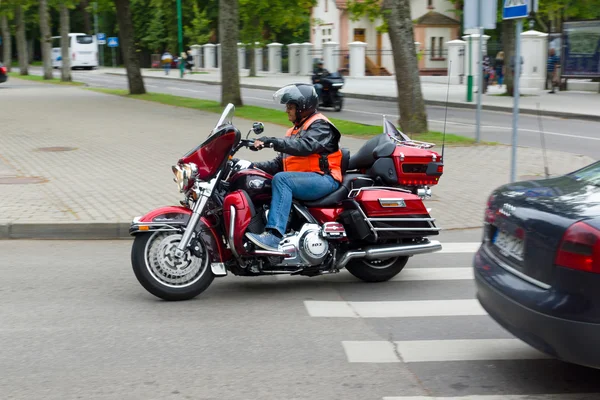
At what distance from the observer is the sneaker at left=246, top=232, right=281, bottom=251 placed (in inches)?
249

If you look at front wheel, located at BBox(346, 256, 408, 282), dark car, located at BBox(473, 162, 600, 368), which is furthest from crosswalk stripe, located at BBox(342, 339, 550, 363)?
front wheel, located at BBox(346, 256, 408, 282)

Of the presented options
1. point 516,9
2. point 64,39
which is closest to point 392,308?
point 516,9

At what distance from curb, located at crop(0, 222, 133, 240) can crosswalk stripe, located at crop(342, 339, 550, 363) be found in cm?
430

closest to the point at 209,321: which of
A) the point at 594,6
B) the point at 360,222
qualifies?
the point at 360,222

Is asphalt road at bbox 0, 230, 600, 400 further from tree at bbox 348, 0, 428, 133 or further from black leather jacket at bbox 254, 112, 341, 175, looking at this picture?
tree at bbox 348, 0, 428, 133

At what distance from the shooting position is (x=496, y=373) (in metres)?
4.86

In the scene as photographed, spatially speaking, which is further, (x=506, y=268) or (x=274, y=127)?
(x=274, y=127)

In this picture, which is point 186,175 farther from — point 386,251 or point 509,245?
point 509,245

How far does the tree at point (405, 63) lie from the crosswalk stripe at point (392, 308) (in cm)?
1189

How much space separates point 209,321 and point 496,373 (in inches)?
82.1

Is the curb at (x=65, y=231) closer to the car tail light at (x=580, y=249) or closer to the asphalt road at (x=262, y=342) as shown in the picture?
the asphalt road at (x=262, y=342)

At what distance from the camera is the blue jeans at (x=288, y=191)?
643 centimetres

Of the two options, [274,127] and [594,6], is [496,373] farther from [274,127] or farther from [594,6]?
[594,6]

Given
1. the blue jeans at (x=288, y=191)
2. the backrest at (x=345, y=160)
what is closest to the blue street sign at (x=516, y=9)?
the backrest at (x=345, y=160)
